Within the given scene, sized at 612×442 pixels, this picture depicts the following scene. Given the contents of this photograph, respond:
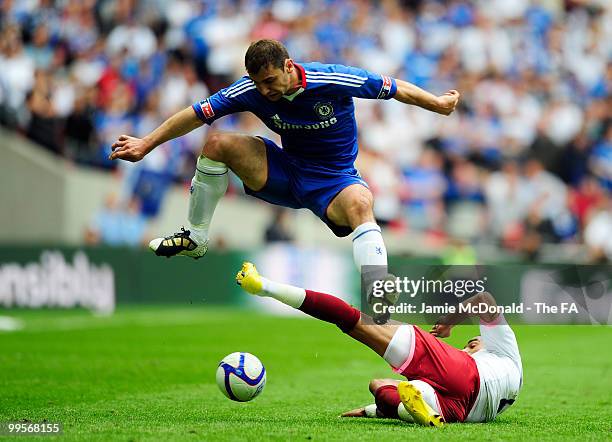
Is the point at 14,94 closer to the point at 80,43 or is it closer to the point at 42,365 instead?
the point at 80,43

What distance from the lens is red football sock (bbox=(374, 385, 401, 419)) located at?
7977 mm

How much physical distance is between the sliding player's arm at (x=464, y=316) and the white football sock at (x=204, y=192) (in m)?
2.17

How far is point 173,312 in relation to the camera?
64.5 feet

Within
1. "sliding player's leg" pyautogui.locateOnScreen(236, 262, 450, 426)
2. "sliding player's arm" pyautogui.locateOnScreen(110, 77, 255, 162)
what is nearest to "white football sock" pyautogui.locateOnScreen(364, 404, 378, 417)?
"sliding player's leg" pyautogui.locateOnScreen(236, 262, 450, 426)

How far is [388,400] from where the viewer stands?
26.2 ft

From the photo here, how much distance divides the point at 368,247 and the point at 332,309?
1.04 metres

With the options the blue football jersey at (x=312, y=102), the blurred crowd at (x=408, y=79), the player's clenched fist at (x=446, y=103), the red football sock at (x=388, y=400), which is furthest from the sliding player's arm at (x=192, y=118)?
the blurred crowd at (x=408, y=79)

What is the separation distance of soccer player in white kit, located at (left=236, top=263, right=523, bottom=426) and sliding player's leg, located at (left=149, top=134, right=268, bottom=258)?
155 centimetres

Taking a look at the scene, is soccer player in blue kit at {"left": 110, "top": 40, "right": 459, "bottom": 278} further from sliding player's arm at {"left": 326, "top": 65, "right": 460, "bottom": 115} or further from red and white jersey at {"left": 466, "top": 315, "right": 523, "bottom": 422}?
red and white jersey at {"left": 466, "top": 315, "right": 523, "bottom": 422}

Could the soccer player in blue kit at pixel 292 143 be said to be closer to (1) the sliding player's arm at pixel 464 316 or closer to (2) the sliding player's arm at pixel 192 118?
(2) the sliding player's arm at pixel 192 118

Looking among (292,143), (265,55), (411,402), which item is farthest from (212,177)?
(411,402)

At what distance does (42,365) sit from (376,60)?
12713 mm

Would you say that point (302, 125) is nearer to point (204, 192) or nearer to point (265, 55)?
point (265, 55)

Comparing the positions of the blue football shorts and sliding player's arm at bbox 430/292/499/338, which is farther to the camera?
the blue football shorts
